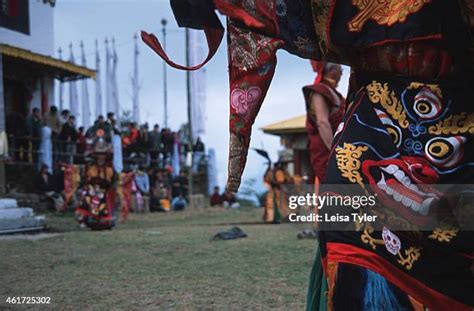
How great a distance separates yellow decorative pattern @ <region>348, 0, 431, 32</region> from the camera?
4.91 ft

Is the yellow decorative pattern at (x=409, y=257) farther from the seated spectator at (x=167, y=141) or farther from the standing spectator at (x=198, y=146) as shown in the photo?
the standing spectator at (x=198, y=146)

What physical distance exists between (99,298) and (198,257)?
1.81 meters

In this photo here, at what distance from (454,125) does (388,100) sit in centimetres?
18

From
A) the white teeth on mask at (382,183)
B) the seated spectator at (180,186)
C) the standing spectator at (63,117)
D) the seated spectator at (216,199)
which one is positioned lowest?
the seated spectator at (216,199)

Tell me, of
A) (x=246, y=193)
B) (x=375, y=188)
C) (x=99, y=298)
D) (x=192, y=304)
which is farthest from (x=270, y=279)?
(x=246, y=193)

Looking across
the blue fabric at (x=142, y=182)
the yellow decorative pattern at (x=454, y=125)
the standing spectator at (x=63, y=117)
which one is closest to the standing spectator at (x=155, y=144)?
the blue fabric at (x=142, y=182)

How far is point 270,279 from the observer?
371 centimetres

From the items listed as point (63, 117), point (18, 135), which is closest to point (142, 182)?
point (63, 117)

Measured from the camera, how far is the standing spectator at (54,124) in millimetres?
13398

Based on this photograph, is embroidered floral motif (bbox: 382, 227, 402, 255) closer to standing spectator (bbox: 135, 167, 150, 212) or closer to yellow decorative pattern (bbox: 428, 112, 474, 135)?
yellow decorative pattern (bbox: 428, 112, 474, 135)

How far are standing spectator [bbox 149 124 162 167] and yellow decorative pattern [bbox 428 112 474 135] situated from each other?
15482 millimetres

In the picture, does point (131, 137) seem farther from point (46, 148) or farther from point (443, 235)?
point (443, 235)

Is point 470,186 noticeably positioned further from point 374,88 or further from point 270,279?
point 270,279

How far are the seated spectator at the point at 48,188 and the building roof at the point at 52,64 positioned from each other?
244 centimetres
